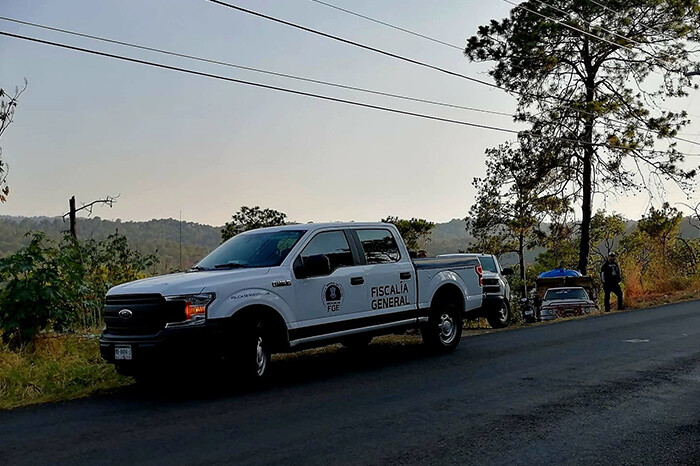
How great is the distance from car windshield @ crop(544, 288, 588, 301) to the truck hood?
19.2 meters

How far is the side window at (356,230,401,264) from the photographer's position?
1078cm

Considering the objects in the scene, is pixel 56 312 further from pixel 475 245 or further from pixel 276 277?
pixel 475 245

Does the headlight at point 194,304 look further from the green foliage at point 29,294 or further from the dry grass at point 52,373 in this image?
the green foliage at point 29,294

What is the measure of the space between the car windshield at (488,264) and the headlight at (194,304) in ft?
44.8

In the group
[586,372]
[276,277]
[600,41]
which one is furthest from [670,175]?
[276,277]

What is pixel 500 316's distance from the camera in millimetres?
20359

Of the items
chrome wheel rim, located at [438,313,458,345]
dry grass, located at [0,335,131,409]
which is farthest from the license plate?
chrome wheel rim, located at [438,313,458,345]

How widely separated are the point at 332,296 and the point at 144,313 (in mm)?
2490

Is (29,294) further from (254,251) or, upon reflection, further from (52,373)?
(254,251)

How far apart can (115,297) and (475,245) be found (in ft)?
113

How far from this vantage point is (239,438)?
21.3 ft

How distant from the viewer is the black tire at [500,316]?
20281mm

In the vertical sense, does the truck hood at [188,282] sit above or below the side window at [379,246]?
below

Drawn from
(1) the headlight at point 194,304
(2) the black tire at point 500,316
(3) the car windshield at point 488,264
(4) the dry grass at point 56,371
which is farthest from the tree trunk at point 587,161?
(1) the headlight at point 194,304
